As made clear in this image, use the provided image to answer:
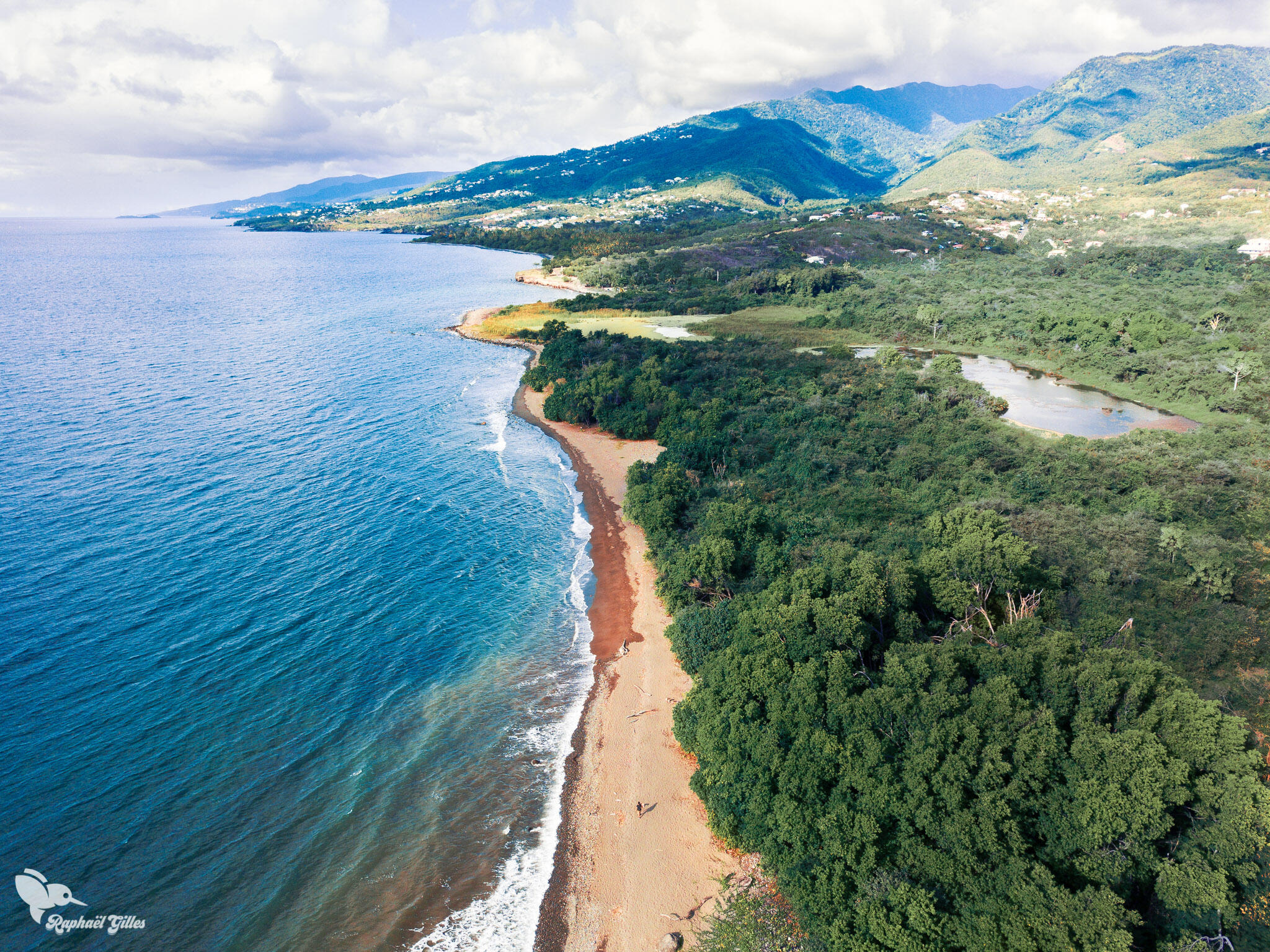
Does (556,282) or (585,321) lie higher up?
(556,282)

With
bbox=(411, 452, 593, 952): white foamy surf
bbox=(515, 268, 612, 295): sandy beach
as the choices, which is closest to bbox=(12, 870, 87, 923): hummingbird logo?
bbox=(411, 452, 593, 952): white foamy surf

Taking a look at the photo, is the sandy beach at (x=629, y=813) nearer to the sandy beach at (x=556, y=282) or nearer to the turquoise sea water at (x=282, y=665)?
the turquoise sea water at (x=282, y=665)

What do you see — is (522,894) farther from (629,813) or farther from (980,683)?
(980,683)

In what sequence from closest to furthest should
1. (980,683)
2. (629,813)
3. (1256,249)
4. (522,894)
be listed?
1. (522,894)
2. (980,683)
3. (629,813)
4. (1256,249)

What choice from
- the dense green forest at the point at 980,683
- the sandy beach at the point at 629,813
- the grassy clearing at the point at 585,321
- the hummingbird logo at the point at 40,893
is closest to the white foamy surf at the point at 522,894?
the sandy beach at the point at 629,813

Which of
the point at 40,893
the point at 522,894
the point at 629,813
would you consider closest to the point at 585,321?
the point at 629,813

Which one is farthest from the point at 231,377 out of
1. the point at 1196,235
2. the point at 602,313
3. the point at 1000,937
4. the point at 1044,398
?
the point at 1196,235
